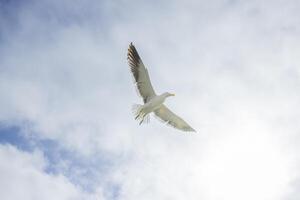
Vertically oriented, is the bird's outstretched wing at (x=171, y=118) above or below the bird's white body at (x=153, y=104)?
above

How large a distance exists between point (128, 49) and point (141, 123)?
17.2 feet

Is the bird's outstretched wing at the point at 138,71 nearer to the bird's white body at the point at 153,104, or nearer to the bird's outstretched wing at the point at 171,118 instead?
the bird's white body at the point at 153,104

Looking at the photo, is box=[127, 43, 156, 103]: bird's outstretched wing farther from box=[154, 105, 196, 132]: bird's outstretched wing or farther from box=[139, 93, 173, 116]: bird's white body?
box=[154, 105, 196, 132]: bird's outstretched wing

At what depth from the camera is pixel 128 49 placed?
1517 inches

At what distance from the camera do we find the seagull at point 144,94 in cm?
3841

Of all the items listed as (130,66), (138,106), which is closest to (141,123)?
(138,106)

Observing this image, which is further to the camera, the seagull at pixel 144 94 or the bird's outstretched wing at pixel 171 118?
the bird's outstretched wing at pixel 171 118

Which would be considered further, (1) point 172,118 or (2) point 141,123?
(1) point 172,118

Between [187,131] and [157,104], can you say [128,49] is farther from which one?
[187,131]

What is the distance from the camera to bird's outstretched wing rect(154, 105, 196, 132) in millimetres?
40719

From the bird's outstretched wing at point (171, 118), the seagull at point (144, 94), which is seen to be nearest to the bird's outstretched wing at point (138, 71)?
the seagull at point (144, 94)

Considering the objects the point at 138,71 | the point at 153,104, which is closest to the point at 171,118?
the point at 153,104

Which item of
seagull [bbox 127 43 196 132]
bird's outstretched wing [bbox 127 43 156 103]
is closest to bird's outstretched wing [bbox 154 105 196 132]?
seagull [bbox 127 43 196 132]

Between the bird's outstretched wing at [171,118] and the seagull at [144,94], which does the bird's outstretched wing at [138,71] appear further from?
the bird's outstretched wing at [171,118]
